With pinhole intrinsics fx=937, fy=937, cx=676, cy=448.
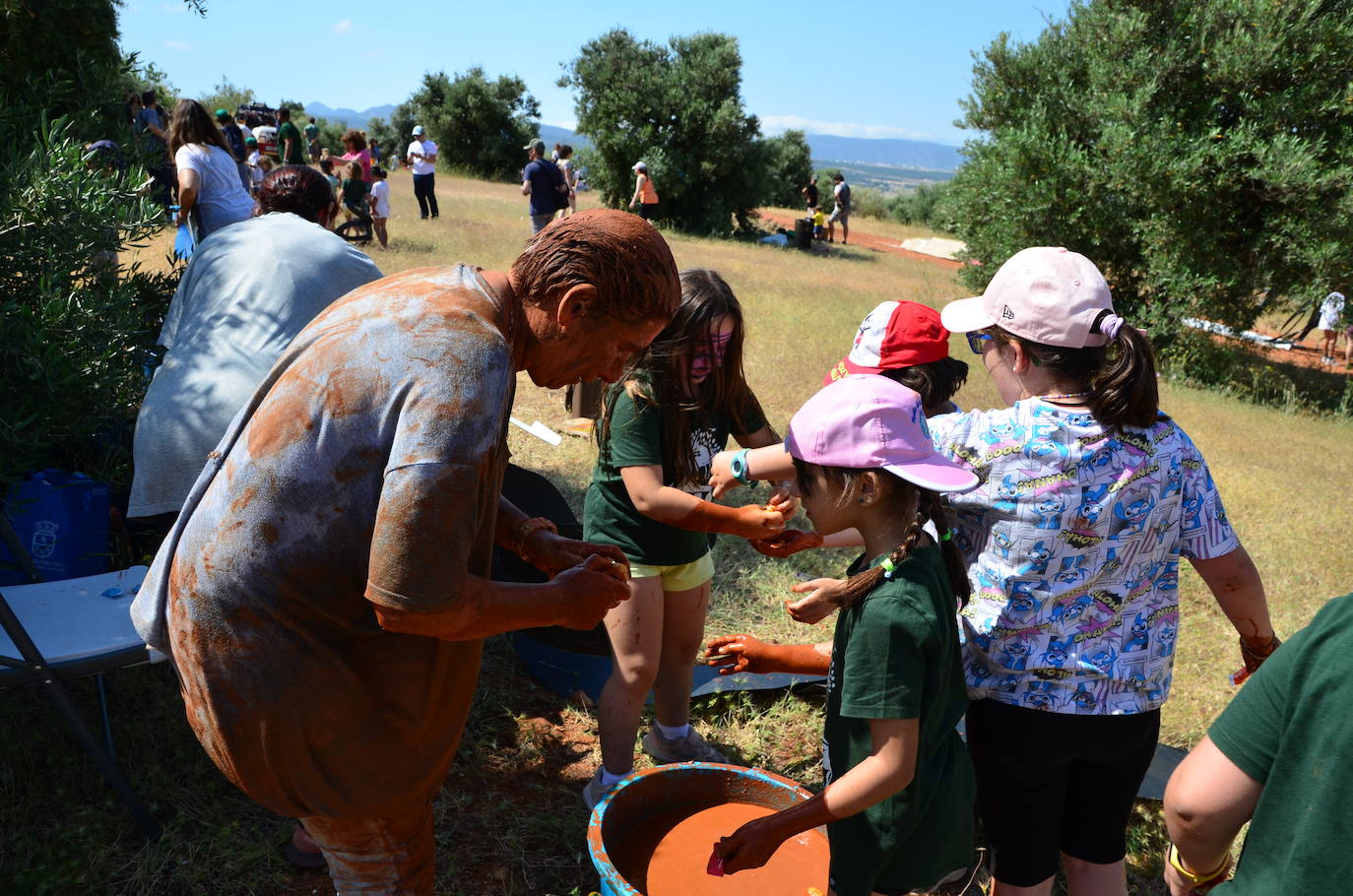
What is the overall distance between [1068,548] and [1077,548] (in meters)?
0.02

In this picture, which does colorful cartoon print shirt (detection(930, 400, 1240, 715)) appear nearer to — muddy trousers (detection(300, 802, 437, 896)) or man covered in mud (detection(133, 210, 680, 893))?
man covered in mud (detection(133, 210, 680, 893))

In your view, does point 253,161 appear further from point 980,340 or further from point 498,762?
point 980,340

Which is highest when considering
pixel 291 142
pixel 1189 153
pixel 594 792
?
pixel 1189 153

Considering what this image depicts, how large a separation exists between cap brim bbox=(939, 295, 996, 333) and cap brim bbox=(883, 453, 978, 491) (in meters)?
0.49

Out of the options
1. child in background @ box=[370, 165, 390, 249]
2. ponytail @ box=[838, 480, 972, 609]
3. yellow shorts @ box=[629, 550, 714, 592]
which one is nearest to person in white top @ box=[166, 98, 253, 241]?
yellow shorts @ box=[629, 550, 714, 592]

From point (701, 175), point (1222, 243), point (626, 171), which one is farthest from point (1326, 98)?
point (626, 171)

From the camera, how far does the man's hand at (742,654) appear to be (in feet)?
7.09

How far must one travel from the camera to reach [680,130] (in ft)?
69.8

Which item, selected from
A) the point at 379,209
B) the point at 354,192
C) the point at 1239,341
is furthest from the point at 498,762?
the point at 1239,341

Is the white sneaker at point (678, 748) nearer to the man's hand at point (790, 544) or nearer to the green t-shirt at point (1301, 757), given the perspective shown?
the man's hand at point (790, 544)

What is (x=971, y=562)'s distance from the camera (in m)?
2.17

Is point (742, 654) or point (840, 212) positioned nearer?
point (742, 654)

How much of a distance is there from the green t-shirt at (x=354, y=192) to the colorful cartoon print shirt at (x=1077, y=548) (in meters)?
13.0

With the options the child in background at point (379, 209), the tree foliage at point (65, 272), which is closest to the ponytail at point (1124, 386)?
the tree foliage at point (65, 272)
